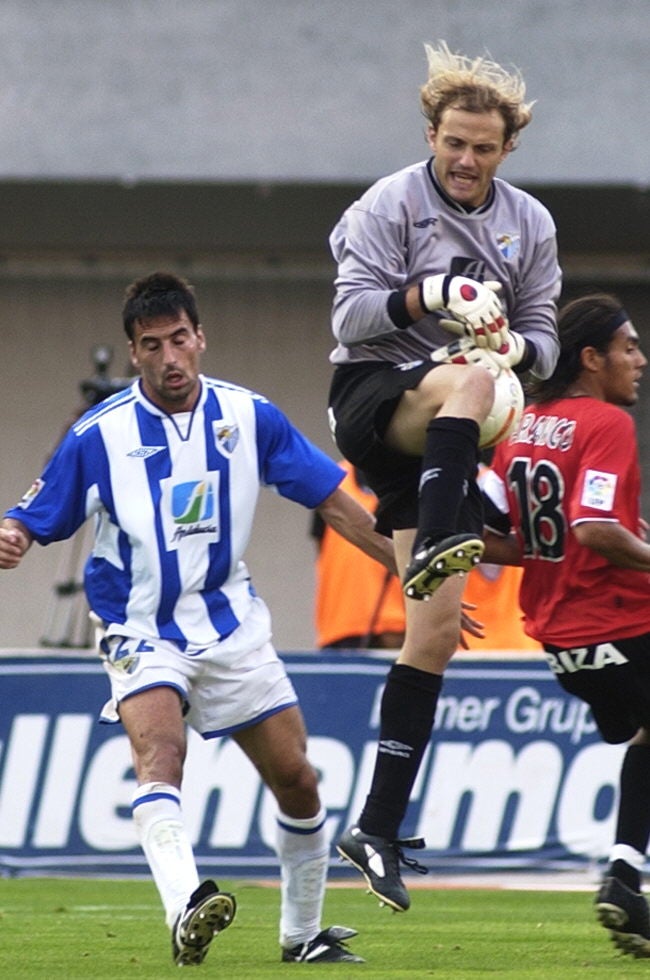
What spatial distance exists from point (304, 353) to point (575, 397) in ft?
29.9

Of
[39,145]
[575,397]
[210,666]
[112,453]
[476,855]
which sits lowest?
[476,855]

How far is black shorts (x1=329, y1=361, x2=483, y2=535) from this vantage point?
6387 millimetres

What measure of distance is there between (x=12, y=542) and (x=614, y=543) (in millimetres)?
1964

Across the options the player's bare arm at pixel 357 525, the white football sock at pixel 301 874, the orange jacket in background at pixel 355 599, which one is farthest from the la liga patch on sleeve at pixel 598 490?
the orange jacket in background at pixel 355 599

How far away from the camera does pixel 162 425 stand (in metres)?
7.16

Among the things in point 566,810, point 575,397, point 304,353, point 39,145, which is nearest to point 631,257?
point 304,353

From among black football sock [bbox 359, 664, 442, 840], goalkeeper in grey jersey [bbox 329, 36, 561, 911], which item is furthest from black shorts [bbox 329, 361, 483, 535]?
black football sock [bbox 359, 664, 442, 840]

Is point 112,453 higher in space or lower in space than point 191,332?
lower

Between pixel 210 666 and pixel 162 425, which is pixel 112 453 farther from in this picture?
pixel 210 666

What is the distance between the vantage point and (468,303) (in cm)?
613

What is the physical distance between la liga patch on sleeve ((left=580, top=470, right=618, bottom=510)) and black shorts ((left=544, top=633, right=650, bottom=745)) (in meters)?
0.46

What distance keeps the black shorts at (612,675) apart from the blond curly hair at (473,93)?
1694 millimetres

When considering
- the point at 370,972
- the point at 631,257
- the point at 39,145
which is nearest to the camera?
the point at 370,972

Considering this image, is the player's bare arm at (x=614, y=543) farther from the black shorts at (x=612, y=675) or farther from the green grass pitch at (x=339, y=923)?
Answer: the green grass pitch at (x=339, y=923)
